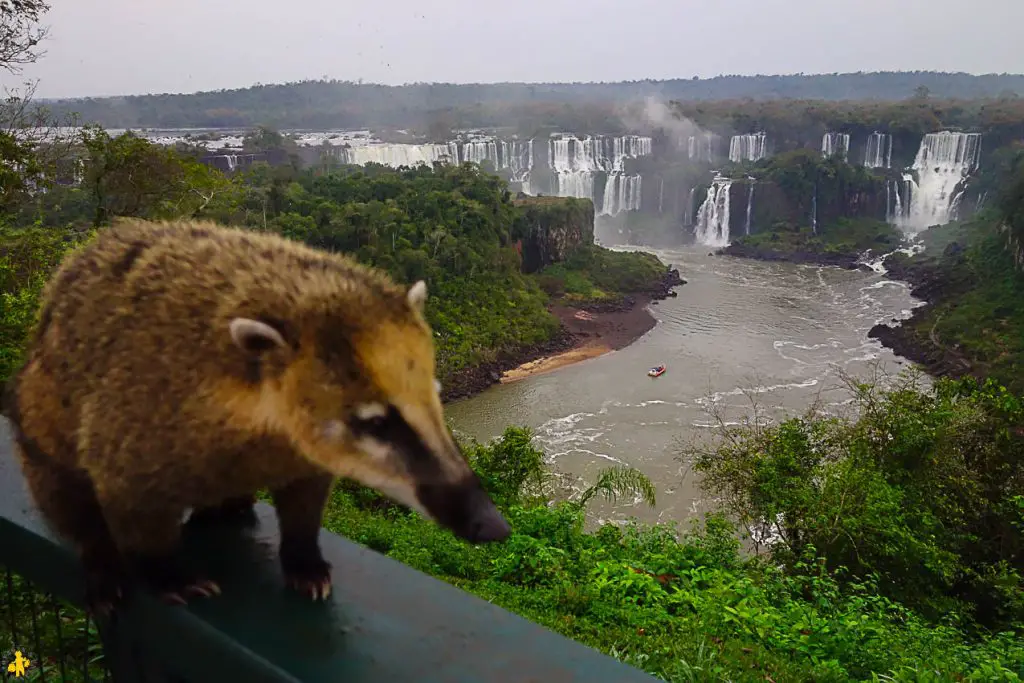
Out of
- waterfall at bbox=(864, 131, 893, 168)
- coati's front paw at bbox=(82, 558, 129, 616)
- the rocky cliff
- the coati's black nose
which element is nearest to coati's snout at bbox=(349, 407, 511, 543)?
the coati's black nose

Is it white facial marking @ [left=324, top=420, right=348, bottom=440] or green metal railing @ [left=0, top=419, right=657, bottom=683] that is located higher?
white facial marking @ [left=324, top=420, right=348, bottom=440]

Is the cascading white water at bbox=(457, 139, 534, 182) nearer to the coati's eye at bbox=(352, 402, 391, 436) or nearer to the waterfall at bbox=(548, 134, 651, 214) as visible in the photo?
the waterfall at bbox=(548, 134, 651, 214)

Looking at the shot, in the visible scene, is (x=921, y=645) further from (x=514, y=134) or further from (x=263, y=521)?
(x=514, y=134)

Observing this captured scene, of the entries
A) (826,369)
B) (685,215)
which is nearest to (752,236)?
(685,215)

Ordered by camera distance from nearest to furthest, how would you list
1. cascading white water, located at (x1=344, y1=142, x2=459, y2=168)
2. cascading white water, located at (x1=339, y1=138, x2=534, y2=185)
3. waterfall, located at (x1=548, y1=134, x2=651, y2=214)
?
cascading white water, located at (x1=344, y1=142, x2=459, y2=168)
cascading white water, located at (x1=339, y1=138, x2=534, y2=185)
waterfall, located at (x1=548, y1=134, x2=651, y2=214)

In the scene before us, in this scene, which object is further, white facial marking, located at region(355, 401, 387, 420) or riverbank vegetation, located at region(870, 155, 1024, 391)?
riverbank vegetation, located at region(870, 155, 1024, 391)

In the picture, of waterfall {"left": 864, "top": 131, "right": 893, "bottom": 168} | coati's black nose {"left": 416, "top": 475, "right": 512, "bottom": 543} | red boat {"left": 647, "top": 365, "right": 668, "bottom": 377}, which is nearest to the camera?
coati's black nose {"left": 416, "top": 475, "right": 512, "bottom": 543}

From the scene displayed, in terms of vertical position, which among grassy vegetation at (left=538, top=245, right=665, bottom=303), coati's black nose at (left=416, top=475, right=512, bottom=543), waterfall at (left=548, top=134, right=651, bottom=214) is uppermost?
coati's black nose at (left=416, top=475, right=512, bottom=543)
